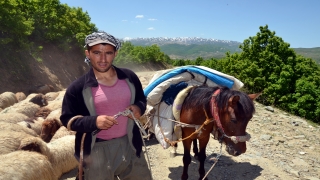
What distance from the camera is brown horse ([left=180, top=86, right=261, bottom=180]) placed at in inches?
126

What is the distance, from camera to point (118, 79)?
2.34m

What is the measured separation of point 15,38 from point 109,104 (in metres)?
A: 15.7

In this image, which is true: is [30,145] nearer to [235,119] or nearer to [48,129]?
[48,129]

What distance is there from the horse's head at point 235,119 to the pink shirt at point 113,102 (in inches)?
57.9

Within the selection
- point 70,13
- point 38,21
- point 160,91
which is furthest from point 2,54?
point 160,91

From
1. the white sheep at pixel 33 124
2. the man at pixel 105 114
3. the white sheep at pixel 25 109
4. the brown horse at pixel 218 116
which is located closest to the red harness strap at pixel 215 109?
the brown horse at pixel 218 116

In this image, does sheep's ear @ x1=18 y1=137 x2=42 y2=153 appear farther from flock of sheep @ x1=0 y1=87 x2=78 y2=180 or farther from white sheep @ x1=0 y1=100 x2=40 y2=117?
white sheep @ x1=0 y1=100 x2=40 y2=117

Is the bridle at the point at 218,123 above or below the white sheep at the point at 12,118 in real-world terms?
above

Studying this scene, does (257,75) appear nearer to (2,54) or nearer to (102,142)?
(102,142)

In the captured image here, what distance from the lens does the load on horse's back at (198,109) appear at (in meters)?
3.22

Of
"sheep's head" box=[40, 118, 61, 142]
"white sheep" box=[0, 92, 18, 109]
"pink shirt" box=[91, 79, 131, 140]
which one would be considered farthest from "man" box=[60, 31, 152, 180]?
"white sheep" box=[0, 92, 18, 109]

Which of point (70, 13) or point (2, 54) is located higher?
point (70, 13)

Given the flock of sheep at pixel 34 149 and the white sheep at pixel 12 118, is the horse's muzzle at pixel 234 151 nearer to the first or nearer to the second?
the flock of sheep at pixel 34 149

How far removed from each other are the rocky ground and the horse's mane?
66.7 inches
